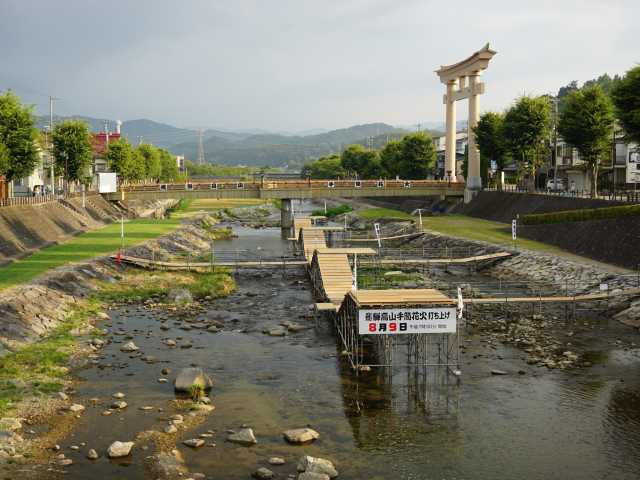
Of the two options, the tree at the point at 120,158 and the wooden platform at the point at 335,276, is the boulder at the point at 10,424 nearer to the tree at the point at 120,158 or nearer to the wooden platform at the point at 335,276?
the wooden platform at the point at 335,276

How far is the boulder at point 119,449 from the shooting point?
20.6 metres

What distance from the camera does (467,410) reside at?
25.0 m

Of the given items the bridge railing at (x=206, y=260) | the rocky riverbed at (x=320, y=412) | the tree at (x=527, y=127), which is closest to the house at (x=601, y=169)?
the tree at (x=527, y=127)

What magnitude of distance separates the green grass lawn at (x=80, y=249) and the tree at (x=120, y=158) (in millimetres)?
21843

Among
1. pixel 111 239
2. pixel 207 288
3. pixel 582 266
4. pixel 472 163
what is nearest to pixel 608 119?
pixel 582 266

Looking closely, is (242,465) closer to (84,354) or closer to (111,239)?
(84,354)

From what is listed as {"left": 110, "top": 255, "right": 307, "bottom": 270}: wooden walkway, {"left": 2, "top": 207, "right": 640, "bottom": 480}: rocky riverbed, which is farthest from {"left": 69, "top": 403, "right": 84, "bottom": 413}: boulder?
{"left": 110, "top": 255, "right": 307, "bottom": 270}: wooden walkway

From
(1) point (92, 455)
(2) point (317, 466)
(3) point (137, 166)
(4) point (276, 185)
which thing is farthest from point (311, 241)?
(3) point (137, 166)

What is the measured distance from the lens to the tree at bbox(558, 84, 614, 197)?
69812 millimetres

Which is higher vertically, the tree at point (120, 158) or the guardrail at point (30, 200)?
the tree at point (120, 158)

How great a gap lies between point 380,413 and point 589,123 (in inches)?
2182

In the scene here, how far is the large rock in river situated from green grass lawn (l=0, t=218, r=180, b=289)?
18267 millimetres

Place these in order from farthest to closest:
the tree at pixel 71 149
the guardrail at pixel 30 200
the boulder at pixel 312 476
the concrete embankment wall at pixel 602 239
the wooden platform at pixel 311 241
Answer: the tree at pixel 71 149, the guardrail at pixel 30 200, the wooden platform at pixel 311 241, the concrete embankment wall at pixel 602 239, the boulder at pixel 312 476

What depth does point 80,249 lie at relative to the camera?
59.8 m
